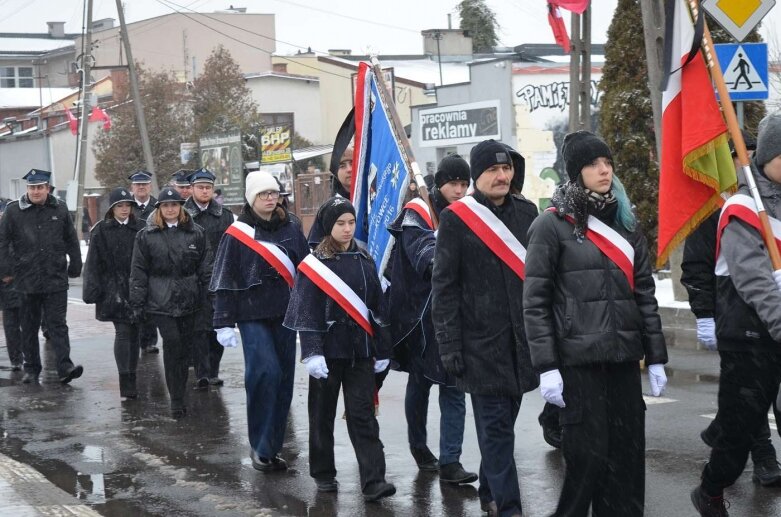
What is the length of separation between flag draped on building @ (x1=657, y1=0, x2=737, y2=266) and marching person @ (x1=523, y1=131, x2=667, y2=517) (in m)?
0.97

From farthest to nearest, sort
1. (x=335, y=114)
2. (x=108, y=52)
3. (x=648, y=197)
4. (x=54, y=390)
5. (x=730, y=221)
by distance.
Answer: (x=108, y=52) → (x=335, y=114) → (x=648, y=197) → (x=54, y=390) → (x=730, y=221)

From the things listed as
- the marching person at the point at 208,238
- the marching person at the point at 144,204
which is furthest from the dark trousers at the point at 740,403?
the marching person at the point at 144,204

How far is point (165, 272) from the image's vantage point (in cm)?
1011

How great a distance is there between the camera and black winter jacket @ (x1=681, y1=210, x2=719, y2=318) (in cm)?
641

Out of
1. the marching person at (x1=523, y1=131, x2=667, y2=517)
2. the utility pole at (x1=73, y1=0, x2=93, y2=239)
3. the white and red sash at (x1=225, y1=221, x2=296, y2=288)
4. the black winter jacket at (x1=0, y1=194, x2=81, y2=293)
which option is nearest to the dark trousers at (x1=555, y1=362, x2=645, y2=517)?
the marching person at (x1=523, y1=131, x2=667, y2=517)

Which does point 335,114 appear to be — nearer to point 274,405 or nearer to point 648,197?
point 648,197

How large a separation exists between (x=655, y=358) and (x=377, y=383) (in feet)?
8.59

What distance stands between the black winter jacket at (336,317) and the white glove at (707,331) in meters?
1.74

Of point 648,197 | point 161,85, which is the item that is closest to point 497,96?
point 648,197

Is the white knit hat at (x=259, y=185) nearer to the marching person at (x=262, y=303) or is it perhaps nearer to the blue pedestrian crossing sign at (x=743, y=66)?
the marching person at (x=262, y=303)

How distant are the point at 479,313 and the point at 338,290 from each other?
1.20 meters

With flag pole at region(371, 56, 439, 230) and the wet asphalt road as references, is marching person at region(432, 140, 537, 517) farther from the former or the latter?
flag pole at region(371, 56, 439, 230)

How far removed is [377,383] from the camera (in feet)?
24.9

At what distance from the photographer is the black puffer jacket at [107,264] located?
37.5ft
